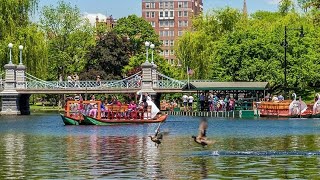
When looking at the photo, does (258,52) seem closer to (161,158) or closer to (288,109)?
(288,109)

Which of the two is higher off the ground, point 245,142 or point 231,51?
point 231,51

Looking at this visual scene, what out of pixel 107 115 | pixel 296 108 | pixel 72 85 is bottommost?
pixel 107 115

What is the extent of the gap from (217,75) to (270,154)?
79.2 meters

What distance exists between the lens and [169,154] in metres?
38.7

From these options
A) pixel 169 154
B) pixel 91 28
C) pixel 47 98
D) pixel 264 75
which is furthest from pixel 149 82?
pixel 169 154

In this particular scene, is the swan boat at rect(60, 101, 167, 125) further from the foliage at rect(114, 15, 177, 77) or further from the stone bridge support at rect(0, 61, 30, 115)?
the foliage at rect(114, 15, 177, 77)

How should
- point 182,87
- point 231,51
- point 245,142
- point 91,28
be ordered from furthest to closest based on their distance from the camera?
point 91,28, point 231,51, point 182,87, point 245,142

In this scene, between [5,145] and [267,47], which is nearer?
[5,145]

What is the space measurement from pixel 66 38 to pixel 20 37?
45746mm

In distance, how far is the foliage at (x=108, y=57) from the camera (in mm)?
144875

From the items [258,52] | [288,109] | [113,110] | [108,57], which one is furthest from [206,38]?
[113,110]

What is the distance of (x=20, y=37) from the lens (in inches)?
4358

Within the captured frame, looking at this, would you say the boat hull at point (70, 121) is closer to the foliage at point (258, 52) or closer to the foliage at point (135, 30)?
the foliage at point (258, 52)

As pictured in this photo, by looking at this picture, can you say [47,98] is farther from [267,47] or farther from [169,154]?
[169,154]
